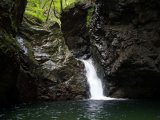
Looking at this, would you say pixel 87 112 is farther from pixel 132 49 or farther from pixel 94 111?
pixel 132 49

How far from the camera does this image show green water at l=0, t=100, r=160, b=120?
663 inches

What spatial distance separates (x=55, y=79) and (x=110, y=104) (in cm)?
596

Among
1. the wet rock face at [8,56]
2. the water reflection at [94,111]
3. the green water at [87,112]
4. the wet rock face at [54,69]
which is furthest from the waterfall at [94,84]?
the wet rock face at [8,56]

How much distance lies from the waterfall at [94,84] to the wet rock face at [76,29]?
3542 mm

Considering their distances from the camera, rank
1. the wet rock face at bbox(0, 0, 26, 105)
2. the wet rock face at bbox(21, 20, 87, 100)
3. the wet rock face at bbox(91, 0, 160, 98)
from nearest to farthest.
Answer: the wet rock face at bbox(0, 0, 26, 105) < the wet rock face at bbox(91, 0, 160, 98) < the wet rock face at bbox(21, 20, 87, 100)

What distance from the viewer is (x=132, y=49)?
25547 millimetres

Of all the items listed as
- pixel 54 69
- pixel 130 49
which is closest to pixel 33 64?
pixel 54 69

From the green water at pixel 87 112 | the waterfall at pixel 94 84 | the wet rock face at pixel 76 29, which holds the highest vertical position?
the wet rock face at pixel 76 29

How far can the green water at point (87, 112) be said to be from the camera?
16.8 meters

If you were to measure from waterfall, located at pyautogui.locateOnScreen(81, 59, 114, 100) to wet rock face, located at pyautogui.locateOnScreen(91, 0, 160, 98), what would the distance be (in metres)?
0.77

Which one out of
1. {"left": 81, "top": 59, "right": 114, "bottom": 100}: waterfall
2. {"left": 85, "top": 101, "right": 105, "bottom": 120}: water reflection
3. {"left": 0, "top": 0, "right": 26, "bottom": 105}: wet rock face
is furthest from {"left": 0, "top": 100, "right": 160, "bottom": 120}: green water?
{"left": 81, "top": 59, "right": 114, "bottom": 100}: waterfall

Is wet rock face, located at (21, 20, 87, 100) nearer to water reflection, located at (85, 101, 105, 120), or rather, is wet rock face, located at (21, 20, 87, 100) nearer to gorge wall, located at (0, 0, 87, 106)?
gorge wall, located at (0, 0, 87, 106)

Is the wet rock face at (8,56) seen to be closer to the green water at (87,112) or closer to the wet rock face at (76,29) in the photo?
the green water at (87,112)

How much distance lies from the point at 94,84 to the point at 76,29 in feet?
27.1
